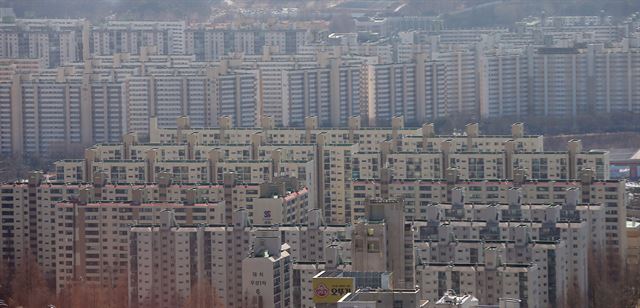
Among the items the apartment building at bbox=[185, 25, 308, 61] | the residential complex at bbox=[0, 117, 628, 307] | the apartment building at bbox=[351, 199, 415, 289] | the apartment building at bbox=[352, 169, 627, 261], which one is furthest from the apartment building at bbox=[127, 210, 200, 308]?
the apartment building at bbox=[185, 25, 308, 61]

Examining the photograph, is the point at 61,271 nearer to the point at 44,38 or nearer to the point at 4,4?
the point at 44,38

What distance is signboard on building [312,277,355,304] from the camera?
20828 mm

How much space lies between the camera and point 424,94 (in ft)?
148

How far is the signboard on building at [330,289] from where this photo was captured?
20.8 meters

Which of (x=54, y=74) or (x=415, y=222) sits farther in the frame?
(x=54, y=74)

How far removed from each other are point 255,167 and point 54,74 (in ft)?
42.6

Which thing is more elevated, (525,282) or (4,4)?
(4,4)

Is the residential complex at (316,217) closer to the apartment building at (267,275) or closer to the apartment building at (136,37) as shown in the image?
the apartment building at (267,275)

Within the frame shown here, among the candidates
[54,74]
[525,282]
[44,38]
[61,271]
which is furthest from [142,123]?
[525,282]

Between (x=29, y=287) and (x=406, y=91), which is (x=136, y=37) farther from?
(x=29, y=287)

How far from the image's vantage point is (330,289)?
2088 centimetres

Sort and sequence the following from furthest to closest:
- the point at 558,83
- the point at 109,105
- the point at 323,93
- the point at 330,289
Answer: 1. the point at 558,83
2. the point at 323,93
3. the point at 109,105
4. the point at 330,289

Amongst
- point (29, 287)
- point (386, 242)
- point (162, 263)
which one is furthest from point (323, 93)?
point (386, 242)

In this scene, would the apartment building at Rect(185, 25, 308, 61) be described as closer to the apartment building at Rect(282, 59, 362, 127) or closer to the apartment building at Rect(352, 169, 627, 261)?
the apartment building at Rect(282, 59, 362, 127)
